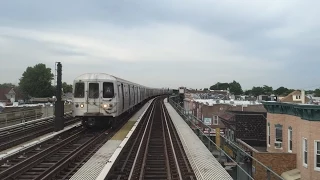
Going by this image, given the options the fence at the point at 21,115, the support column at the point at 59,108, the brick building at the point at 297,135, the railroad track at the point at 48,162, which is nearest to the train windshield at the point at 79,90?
the support column at the point at 59,108

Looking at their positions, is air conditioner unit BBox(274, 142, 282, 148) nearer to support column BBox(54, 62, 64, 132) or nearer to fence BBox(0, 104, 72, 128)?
support column BBox(54, 62, 64, 132)

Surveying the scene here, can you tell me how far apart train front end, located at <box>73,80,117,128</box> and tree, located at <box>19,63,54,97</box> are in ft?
284

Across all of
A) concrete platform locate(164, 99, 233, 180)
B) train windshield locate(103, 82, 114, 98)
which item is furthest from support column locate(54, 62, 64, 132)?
concrete platform locate(164, 99, 233, 180)

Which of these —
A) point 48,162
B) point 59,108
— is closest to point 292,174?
point 59,108

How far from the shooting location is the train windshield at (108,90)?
1941 cm

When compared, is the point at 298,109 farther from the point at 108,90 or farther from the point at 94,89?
the point at 94,89

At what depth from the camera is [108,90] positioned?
19.5 meters

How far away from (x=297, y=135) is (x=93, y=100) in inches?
520

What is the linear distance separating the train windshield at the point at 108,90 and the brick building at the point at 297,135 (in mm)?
11246

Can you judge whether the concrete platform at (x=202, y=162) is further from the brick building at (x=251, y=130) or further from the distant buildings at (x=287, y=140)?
the brick building at (x=251, y=130)

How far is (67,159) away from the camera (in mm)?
11336

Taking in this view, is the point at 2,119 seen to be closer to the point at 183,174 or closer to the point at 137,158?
the point at 137,158

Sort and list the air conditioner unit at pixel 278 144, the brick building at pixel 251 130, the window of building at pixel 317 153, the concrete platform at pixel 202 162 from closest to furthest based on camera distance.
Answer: the concrete platform at pixel 202 162 → the window of building at pixel 317 153 → the air conditioner unit at pixel 278 144 → the brick building at pixel 251 130

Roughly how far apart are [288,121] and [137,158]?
53.5 ft
